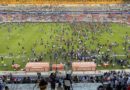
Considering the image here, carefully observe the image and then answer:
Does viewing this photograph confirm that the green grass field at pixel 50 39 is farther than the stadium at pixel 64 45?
Yes

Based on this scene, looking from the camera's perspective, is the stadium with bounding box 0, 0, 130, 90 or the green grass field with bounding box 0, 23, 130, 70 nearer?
the stadium with bounding box 0, 0, 130, 90

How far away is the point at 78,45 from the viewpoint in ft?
152

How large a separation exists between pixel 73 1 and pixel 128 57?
161 feet

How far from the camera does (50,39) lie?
5100 centimetres

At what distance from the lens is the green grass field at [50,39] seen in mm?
41650

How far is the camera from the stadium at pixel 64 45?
21.5 m

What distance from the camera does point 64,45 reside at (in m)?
46.5

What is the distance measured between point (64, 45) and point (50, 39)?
4.84 m

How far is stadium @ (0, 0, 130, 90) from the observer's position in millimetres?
21452

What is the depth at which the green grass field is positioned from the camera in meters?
41.7

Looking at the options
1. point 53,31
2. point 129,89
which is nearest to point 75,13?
point 53,31

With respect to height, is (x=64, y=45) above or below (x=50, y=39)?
above

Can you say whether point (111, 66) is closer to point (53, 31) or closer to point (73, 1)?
point (53, 31)

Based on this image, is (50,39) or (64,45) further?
(50,39)
